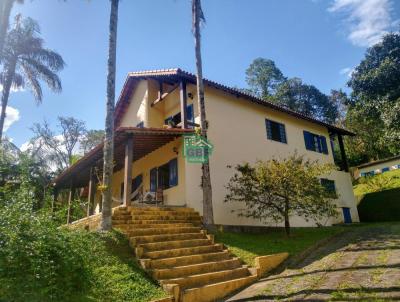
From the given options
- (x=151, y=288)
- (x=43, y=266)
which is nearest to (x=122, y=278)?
(x=151, y=288)

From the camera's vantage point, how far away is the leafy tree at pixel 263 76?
40031 mm

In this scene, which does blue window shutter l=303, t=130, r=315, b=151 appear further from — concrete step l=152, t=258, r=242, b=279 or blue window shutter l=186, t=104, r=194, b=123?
concrete step l=152, t=258, r=242, b=279

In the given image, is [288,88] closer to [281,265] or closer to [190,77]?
[190,77]

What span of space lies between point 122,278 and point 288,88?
37.1m

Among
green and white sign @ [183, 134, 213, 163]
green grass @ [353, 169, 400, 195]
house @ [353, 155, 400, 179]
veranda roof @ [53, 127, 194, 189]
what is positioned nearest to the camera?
veranda roof @ [53, 127, 194, 189]

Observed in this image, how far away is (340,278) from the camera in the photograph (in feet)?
22.0

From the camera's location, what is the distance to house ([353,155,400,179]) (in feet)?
93.1

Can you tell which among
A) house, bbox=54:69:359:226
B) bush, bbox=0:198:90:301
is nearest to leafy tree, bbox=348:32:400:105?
house, bbox=54:69:359:226

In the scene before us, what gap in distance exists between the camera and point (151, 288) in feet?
21.8

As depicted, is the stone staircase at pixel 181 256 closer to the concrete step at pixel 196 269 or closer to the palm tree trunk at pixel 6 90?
the concrete step at pixel 196 269

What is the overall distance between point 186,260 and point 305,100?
37.3 m

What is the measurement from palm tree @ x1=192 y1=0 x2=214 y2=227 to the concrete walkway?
359 cm

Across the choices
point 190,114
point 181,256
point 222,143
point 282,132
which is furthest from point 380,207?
point 181,256

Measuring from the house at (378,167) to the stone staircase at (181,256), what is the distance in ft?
79.2
